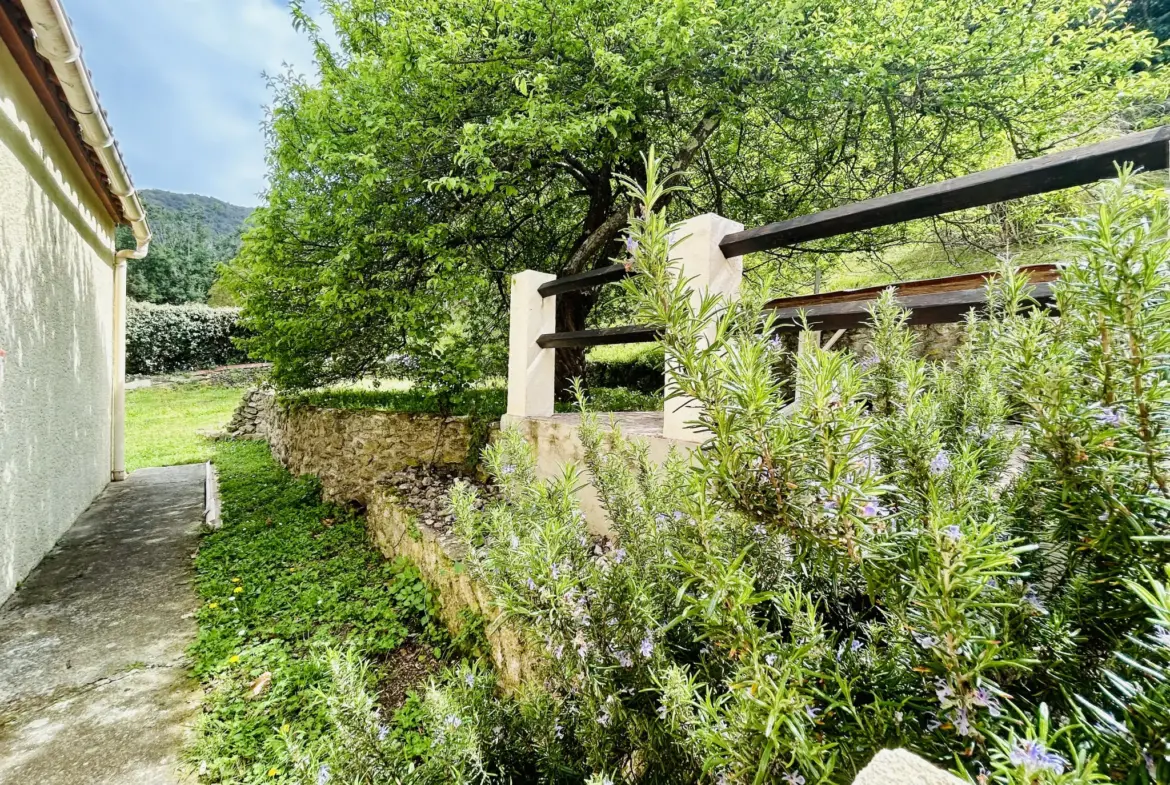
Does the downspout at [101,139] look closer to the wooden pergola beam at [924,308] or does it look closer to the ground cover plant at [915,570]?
the ground cover plant at [915,570]

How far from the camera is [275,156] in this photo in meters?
5.37

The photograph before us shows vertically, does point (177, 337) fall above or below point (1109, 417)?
above

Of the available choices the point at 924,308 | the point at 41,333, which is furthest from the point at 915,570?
the point at 41,333

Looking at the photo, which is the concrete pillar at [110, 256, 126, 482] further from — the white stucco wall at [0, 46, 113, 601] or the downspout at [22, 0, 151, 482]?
the white stucco wall at [0, 46, 113, 601]

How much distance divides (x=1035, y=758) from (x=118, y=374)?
32.3 ft

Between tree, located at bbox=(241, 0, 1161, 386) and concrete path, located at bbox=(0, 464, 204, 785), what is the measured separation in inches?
93.2

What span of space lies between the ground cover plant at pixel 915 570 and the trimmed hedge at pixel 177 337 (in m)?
20.2

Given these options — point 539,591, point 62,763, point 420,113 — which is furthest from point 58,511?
point 539,591

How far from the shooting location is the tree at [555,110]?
4180 millimetres

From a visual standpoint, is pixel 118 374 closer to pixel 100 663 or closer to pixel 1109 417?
pixel 100 663

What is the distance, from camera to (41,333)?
426 centimetres

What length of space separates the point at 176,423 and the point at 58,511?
9530mm

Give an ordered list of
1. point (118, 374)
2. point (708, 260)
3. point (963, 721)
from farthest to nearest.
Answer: point (118, 374)
point (708, 260)
point (963, 721)

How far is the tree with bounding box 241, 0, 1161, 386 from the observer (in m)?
4.18
